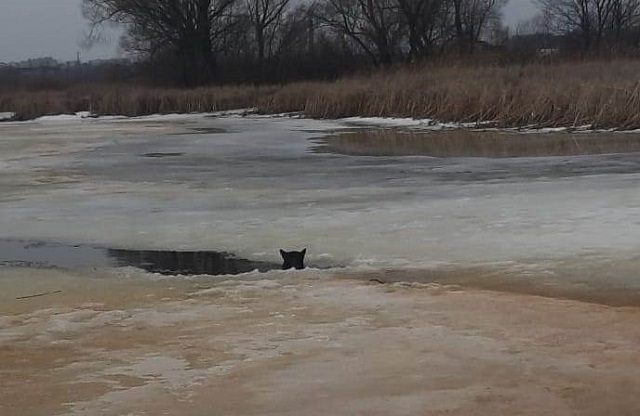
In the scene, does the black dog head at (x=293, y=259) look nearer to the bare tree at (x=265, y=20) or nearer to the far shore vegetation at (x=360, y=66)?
the far shore vegetation at (x=360, y=66)

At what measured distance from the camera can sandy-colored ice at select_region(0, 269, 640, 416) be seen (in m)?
2.51

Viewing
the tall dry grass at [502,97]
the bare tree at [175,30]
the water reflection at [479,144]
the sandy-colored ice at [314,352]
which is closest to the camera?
the sandy-colored ice at [314,352]

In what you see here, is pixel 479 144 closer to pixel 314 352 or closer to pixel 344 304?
pixel 344 304

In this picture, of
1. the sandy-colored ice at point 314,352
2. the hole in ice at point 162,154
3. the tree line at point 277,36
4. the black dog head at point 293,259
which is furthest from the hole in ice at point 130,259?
the tree line at point 277,36

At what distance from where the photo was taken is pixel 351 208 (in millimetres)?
6320

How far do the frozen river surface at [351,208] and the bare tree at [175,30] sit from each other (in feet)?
86.1

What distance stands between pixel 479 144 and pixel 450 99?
15.6 feet

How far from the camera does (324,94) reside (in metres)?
20.5

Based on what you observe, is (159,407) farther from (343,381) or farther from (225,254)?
(225,254)

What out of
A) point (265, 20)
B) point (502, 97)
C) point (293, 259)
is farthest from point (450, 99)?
point (265, 20)

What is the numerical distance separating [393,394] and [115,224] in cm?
388

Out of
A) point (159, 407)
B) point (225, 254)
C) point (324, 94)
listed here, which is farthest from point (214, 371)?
point (324, 94)

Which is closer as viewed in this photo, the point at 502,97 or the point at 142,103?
the point at 502,97

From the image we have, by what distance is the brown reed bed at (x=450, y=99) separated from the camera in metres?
13.6
